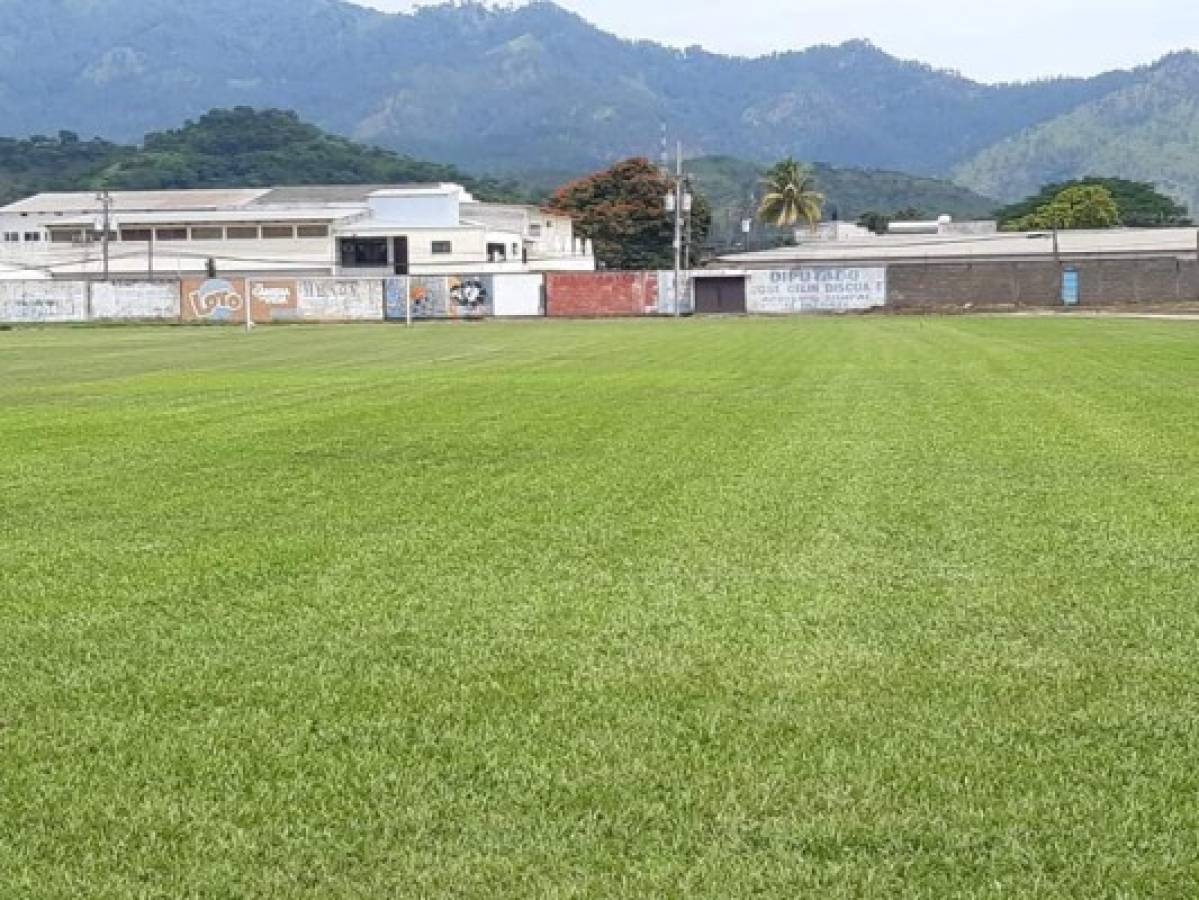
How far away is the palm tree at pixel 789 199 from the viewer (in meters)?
125

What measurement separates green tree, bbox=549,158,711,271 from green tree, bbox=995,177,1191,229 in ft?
125

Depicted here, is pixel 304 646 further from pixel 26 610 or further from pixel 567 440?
pixel 567 440

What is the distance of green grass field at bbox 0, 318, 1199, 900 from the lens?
187 inches

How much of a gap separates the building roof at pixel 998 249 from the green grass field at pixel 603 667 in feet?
235

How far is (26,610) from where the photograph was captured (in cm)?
812

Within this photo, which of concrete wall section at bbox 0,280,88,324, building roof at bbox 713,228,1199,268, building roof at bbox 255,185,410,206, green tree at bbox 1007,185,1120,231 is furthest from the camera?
green tree at bbox 1007,185,1120,231

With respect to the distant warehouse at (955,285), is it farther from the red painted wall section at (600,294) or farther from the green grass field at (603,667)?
the green grass field at (603,667)

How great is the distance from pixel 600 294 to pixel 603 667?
69.7 m

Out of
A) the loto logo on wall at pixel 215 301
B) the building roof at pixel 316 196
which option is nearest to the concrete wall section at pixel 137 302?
the loto logo on wall at pixel 215 301

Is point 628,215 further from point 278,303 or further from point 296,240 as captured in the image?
point 278,303

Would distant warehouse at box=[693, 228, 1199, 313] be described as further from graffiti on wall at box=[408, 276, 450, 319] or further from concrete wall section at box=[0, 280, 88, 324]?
concrete wall section at box=[0, 280, 88, 324]

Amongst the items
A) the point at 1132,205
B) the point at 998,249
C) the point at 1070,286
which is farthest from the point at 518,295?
the point at 1132,205

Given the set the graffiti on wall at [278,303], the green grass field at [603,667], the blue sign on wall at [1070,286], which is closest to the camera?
the green grass field at [603,667]

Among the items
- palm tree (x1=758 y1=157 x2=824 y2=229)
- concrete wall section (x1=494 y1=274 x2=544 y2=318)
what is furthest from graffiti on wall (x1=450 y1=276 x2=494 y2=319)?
palm tree (x1=758 y1=157 x2=824 y2=229)
